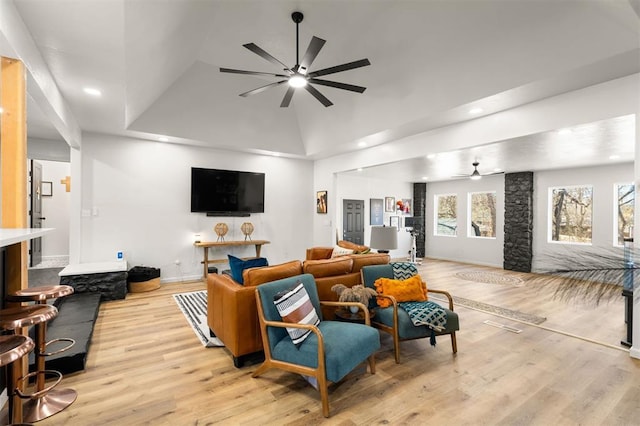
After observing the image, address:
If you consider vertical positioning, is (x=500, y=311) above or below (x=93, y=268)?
below

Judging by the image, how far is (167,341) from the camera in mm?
3336

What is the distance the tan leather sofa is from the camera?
2.74 m

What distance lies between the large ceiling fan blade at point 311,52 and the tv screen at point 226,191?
3868 mm

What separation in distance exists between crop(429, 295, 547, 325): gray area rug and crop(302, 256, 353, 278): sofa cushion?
241 cm

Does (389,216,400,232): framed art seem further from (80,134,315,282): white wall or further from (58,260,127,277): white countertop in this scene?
(58,260,127,277): white countertop

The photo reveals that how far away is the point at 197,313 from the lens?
4219 millimetres

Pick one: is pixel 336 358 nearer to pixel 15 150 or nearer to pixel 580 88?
pixel 15 150

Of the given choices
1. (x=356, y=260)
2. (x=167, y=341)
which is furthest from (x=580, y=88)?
(x=167, y=341)

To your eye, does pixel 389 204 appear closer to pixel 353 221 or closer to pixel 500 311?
pixel 353 221

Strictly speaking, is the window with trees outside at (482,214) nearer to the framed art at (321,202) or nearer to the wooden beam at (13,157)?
the framed art at (321,202)

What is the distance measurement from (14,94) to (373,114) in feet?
13.7

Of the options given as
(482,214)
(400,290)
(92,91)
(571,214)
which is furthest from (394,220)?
(92,91)

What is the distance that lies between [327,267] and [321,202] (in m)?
4.30

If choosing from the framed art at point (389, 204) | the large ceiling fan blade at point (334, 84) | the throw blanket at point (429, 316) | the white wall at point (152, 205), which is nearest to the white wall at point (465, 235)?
the framed art at point (389, 204)
